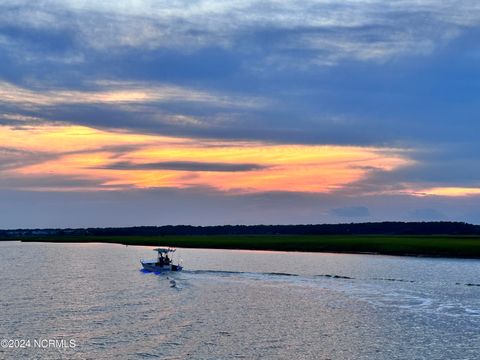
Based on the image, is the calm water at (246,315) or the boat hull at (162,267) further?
the boat hull at (162,267)

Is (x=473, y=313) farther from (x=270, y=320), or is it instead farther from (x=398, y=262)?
(x=398, y=262)

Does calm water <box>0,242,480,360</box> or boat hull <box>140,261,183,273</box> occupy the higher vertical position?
boat hull <box>140,261,183,273</box>

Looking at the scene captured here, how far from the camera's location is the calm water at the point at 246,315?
3756cm

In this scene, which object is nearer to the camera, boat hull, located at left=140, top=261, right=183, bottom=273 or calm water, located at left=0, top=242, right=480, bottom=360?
calm water, located at left=0, top=242, right=480, bottom=360

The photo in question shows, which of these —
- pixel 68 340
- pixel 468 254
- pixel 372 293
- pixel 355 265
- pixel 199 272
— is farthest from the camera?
pixel 468 254

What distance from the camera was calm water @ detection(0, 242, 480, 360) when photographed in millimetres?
37562

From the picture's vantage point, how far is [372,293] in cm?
6550

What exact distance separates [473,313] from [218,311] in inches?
902

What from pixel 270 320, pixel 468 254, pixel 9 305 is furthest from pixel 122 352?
pixel 468 254

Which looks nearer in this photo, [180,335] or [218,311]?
[180,335]

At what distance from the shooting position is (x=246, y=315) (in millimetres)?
49812

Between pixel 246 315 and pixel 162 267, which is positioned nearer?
pixel 246 315

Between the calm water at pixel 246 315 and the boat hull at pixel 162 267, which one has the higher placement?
the boat hull at pixel 162 267

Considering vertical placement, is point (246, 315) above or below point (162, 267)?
below
